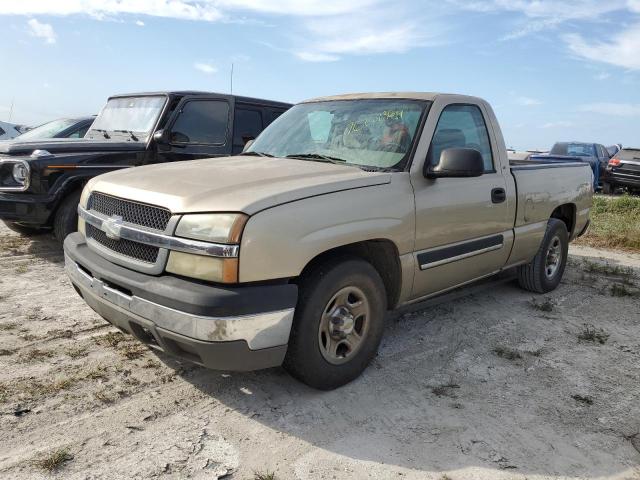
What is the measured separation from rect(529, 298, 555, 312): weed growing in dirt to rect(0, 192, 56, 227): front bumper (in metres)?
5.13

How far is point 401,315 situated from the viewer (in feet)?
15.4

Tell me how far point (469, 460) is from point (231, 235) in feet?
5.37

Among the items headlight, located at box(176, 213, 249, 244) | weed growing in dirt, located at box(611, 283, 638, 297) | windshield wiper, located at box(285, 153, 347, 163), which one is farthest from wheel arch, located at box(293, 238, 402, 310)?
weed growing in dirt, located at box(611, 283, 638, 297)

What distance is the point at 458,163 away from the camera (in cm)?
355

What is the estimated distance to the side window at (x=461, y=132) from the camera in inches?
154

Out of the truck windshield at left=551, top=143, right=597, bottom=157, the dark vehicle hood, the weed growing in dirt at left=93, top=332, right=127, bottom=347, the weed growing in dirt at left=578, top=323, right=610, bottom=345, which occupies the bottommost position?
the weed growing in dirt at left=93, top=332, right=127, bottom=347

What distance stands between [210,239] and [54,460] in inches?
49.4

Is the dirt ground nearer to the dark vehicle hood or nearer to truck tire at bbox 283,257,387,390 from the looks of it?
truck tire at bbox 283,257,387,390

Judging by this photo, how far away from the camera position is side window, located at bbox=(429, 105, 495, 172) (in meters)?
3.90

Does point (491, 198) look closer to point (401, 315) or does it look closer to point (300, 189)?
point (401, 315)

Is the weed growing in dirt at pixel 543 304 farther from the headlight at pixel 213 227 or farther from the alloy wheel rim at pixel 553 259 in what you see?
the headlight at pixel 213 227

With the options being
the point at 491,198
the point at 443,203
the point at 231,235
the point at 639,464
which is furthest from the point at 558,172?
the point at 231,235

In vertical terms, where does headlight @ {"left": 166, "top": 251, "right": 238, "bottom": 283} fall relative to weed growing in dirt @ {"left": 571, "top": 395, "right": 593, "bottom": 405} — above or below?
above

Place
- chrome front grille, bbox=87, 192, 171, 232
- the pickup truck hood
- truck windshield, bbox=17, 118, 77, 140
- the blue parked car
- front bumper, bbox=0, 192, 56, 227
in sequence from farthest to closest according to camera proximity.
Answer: the blue parked car → truck windshield, bbox=17, 118, 77, 140 → front bumper, bbox=0, 192, 56, 227 → chrome front grille, bbox=87, 192, 171, 232 → the pickup truck hood
